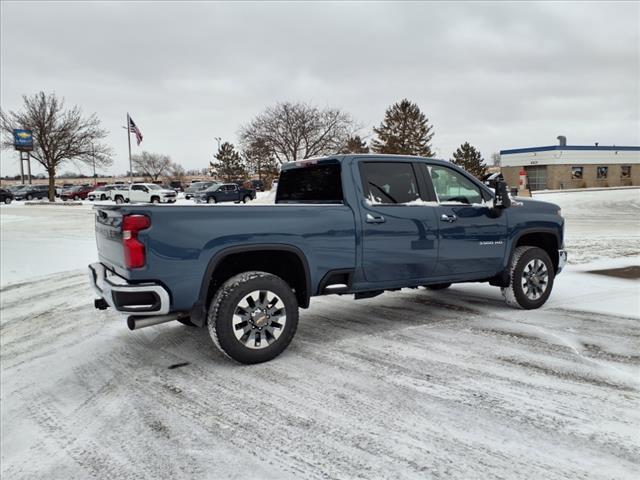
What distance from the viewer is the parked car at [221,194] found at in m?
37.8

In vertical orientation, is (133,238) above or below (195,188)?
below

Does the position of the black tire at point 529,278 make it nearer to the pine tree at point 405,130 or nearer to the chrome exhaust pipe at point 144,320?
A: the chrome exhaust pipe at point 144,320

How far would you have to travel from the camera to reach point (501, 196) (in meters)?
5.61

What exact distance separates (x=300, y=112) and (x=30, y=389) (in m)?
44.3

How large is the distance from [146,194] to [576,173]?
146ft

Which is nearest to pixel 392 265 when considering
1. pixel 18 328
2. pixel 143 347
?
pixel 143 347

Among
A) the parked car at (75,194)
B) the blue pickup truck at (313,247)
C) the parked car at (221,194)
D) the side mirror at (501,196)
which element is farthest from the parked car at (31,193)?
the side mirror at (501,196)

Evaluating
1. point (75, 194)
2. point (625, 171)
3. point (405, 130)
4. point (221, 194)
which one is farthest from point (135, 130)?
point (625, 171)

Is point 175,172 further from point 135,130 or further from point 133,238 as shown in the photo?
point 133,238

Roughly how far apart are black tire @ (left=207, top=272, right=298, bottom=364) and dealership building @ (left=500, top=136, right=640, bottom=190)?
52.4 m

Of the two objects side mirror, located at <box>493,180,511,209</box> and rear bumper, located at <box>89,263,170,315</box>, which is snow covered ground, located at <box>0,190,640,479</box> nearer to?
rear bumper, located at <box>89,263,170,315</box>

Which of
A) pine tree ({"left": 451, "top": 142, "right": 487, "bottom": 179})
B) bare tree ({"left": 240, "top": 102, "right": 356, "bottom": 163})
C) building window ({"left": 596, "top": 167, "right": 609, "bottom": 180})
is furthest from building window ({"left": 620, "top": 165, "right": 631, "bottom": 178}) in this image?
bare tree ({"left": 240, "top": 102, "right": 356, "bottom": 163})

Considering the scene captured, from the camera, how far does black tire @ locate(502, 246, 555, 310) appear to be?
5980 millimetres

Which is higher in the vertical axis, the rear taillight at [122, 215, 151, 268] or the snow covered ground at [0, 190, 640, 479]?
the rear taillight at [122, 215, 151, 268]
